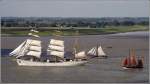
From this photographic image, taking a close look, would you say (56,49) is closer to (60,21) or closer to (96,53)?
(60,21)

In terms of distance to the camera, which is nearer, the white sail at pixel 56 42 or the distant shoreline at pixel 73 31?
the white sail at pixel 56 42

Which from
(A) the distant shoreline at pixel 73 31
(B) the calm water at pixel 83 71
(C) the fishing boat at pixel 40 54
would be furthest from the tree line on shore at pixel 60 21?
(B) the calm water at pixel 83 71

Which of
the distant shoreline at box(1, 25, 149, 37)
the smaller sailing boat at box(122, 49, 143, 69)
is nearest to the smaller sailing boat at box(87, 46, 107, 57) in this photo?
the distant shoreline at box(1, 25, 149, 37)

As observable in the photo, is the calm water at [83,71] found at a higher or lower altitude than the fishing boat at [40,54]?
lower

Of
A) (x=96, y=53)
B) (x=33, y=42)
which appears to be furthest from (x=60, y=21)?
(x=96, y=53)

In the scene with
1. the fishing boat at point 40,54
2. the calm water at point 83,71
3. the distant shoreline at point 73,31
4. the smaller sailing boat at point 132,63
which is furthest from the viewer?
the distant shoreline at point 73,31

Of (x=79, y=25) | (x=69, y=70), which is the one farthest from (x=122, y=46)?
(x=69, y=70)

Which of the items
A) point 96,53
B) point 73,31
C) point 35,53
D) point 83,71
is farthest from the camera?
point 73,31

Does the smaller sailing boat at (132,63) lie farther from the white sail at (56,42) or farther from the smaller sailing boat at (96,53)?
the white sail at (56,42)

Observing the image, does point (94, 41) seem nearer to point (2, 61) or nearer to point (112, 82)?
point (2, 61)

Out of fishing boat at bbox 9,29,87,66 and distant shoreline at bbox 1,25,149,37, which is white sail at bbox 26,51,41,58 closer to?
fishing boat at bbox 9,29,87,66

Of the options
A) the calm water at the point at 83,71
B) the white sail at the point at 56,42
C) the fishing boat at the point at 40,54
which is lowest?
the calm water at the point at 83,71
